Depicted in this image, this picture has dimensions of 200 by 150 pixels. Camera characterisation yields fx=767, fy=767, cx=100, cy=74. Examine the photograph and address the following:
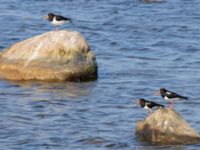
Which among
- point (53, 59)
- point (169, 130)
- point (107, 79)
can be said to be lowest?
point (107, 79)

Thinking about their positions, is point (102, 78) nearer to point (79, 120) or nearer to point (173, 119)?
point (79, 120)

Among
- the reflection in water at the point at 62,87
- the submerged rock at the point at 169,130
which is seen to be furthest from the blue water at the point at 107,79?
the submerged rock at the point at 169,130

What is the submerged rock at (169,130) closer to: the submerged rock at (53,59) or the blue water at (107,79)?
the blue water at (107,79)

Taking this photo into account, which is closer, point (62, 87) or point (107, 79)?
point (62, 87)

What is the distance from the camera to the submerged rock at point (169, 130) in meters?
14.0

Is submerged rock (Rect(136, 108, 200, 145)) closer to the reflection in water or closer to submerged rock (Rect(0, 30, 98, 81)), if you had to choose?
the reflection in water

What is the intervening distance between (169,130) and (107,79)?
20.7 feet

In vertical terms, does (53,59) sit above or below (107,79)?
above

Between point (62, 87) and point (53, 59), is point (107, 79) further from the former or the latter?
point (53, 59)

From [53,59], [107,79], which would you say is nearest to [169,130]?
[53,59]

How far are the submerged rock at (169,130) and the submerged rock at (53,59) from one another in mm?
5236

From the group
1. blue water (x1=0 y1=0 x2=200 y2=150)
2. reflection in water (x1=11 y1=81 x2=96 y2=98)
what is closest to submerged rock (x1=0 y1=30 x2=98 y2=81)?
reflection in water (x1=11 y1=81 x2=96 y2=98)

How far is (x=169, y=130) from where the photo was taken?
14.1 meters

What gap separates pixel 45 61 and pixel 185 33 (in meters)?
9.70
